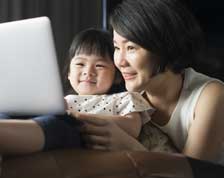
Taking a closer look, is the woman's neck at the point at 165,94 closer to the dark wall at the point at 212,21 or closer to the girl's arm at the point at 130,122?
the girl's arm at the point at 130,122

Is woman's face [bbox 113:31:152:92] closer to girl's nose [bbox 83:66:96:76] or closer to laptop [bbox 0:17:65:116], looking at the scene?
girl's nose [bbox 83:66:96:76]

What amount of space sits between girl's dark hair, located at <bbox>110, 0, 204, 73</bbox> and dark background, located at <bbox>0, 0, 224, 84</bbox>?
389 millimetres

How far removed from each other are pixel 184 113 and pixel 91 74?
299mm

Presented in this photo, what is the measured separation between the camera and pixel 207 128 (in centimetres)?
122

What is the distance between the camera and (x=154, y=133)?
1.30 m

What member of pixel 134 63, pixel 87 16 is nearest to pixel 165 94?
pixel 134 63

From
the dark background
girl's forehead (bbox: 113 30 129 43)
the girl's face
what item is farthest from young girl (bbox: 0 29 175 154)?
the dark background

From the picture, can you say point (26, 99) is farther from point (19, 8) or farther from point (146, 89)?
point (19, 8)

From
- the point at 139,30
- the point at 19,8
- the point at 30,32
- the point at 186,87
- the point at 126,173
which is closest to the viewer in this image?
the point at 126,173

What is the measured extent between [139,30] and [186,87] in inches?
9.4

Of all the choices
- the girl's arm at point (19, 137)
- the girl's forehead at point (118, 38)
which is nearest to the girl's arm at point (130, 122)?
the girl's forehead at point (118, 38)

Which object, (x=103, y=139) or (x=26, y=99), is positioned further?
(x=103, y=139)

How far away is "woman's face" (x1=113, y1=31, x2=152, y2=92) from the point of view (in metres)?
1.26

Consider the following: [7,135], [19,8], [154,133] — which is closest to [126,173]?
[7,135]
